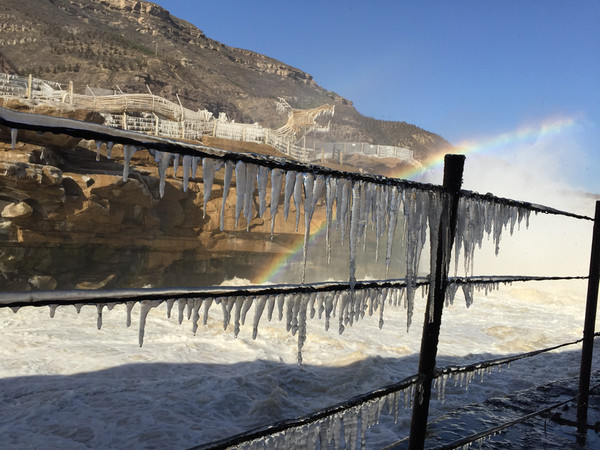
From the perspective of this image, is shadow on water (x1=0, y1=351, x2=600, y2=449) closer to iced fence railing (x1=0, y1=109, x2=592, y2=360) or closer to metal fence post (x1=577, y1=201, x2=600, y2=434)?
metal fence post (x1=577, y1=201, x2=600, y2=434)

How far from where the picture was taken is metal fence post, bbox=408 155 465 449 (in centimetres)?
181

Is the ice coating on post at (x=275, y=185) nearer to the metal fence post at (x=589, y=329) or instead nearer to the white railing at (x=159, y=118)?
the metal fence post at (x=589, y=329)

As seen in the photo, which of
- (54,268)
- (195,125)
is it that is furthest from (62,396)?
(195,125)

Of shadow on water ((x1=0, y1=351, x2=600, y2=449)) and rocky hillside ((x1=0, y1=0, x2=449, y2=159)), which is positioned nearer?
shadow on water ((x1=0, y1=351, x2=600, y2=449))

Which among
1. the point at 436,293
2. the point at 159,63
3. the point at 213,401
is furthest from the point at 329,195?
the point at 159,63

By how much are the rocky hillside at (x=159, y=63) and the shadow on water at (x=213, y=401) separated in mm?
33807

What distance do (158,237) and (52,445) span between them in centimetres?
1090

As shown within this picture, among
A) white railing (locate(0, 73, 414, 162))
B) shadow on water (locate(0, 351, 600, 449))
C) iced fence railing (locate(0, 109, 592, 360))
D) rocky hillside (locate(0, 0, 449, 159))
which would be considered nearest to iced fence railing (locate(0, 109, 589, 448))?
iced fence railing (locate(0, 109, 592, 360))

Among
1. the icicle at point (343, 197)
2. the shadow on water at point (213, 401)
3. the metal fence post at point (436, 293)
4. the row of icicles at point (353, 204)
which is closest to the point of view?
the row of icicles at point (353, 204)

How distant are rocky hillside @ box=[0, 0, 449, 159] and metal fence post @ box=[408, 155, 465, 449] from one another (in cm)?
3912

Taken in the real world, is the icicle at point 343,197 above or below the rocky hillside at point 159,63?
below

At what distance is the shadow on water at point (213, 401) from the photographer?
4078 millimetres

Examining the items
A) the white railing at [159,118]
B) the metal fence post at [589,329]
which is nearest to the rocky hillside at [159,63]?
the white railing at [159,118]

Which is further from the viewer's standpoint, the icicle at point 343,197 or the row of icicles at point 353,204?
the icicle at point 343,197
